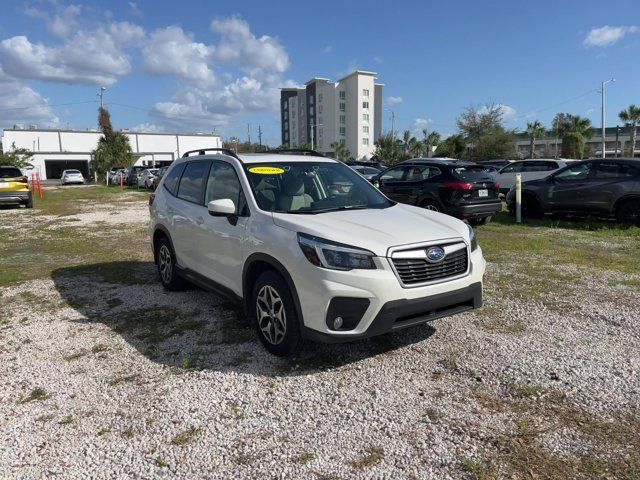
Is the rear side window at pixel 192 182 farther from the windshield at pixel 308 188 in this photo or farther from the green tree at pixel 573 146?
the green tree at pixel 573 146

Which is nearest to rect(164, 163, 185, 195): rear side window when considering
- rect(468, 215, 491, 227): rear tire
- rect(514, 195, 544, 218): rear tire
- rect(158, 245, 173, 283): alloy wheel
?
rect(158, 245, 173, 283): alloy wheel

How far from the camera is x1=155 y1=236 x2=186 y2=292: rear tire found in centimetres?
611

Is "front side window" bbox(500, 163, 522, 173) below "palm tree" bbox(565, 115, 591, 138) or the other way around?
below

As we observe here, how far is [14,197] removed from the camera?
18.1m

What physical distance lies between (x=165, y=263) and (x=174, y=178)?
108 cm

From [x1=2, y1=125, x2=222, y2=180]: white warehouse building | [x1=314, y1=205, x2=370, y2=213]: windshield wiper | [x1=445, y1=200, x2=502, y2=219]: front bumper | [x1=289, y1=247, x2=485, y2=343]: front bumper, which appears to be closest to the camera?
[x1=289, y1=247, x2=485, y2=343]: front bumper

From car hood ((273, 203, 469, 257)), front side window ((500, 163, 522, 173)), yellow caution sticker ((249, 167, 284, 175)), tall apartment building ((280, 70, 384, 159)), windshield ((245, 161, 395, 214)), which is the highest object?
tall apartment building ((280, 70, 384, 159))

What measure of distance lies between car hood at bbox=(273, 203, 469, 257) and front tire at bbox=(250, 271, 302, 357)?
0.48m

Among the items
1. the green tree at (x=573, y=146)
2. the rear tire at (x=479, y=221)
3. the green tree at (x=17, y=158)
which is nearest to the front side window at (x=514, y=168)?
the rear tire at (x=479, y=221)

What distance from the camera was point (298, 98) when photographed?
345ft

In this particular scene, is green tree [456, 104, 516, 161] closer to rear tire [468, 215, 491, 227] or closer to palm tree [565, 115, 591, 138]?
palm tree [565, 115, 591, 138]

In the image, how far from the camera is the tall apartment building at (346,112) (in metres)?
89.7

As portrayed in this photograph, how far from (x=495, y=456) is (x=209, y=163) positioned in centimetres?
398

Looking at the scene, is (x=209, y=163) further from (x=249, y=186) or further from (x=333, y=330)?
(x=333, y=330)
